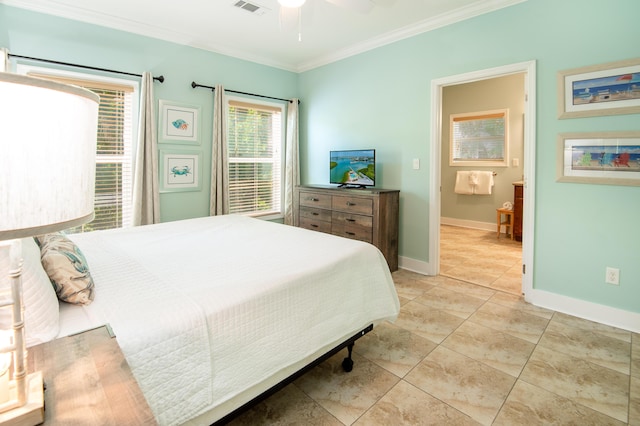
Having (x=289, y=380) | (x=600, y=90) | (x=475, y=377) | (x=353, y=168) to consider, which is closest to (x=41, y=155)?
(x=289, y=380)

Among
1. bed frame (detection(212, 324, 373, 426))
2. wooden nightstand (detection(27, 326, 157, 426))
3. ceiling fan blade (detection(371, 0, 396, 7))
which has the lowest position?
bed frame (detection(212, 324, 373, 426))

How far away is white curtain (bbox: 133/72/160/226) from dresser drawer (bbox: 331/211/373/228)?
2.03m

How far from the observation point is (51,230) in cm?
57

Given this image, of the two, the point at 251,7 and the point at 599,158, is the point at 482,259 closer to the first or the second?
the point at 599,158

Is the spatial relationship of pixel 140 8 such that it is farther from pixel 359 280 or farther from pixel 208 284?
pixel 359 280

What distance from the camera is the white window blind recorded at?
11.5ft

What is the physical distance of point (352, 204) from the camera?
12.9 feet

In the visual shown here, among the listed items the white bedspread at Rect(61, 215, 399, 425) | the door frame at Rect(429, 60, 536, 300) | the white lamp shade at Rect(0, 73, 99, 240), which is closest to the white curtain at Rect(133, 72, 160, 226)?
the white bedspread at Rect(61, 215, 399, 425)

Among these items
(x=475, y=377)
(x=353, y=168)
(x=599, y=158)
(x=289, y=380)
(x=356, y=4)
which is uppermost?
(x=356, y=4)

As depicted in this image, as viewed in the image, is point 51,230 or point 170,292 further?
point 170,292

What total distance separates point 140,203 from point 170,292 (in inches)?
102

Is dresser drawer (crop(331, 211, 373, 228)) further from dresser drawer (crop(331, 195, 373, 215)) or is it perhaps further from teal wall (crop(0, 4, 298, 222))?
teal wall (crop(0, 4, 298, 222))

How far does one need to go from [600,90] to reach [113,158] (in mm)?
4455

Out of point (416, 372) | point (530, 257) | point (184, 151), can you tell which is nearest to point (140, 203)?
Answer: point (184, 151)
